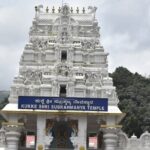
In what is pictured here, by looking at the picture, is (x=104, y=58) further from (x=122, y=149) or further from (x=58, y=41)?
(x=122, y=149)

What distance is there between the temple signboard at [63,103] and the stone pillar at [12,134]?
1573 millimetres

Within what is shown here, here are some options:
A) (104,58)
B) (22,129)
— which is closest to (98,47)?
(104,58)

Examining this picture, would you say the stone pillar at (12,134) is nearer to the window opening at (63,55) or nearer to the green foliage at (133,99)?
the window opening at (63,55)

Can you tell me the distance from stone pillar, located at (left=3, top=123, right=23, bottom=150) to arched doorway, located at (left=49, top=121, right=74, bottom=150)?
2913 mm

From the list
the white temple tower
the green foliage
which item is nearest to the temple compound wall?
the white temple tower

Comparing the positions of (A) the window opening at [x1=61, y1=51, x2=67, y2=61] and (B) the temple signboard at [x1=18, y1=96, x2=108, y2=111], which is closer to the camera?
(B) the temple signboard at [x1=18, y1=96, x2=108, y2=111]

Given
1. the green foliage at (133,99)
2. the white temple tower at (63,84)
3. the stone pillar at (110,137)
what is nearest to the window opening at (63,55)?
the white temple tower at (63,84)

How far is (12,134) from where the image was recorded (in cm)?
3578

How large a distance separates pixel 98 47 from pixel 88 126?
20.9 ft

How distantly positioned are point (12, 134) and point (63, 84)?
17.7 feet

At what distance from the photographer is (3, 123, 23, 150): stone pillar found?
35.7 meters

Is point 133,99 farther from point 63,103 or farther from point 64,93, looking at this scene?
point 63,103

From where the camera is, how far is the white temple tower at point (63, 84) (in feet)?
118

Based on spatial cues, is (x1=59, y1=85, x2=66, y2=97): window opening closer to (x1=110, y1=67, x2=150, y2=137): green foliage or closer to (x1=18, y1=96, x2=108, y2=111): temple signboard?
(x1=18, y1=96, x2=108, y2=111): temple signboard
